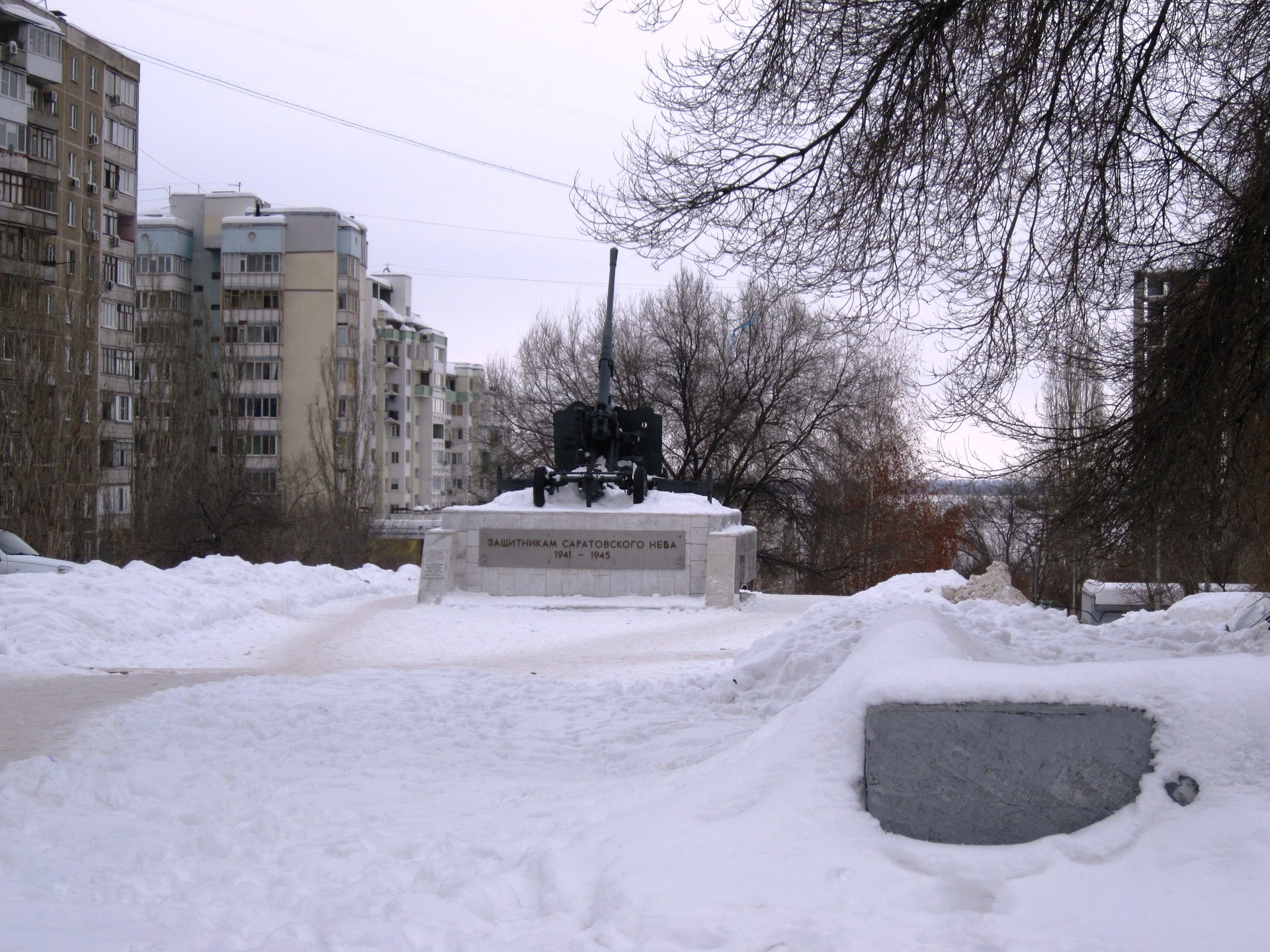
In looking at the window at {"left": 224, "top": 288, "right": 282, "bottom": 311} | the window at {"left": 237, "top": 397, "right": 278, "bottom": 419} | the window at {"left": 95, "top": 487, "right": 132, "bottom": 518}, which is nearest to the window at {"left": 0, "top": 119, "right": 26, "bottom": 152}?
the window at {"left": 95, "top": 487, "right": 132, "bottom": 518}

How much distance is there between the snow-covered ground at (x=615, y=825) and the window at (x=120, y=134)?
3778 cm

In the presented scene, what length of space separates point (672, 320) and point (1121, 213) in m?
23.3

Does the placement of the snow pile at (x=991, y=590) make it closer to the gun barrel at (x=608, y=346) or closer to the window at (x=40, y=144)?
the gun barrel at (x=608, y=346)

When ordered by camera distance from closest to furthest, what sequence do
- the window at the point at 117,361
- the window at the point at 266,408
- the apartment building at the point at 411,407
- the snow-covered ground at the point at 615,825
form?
1. the snow-covered ground at the point at 615,825
2. the window at the point at 117,361
3. the window at the point at 266,408
4. the apartment building at the point at 411,407

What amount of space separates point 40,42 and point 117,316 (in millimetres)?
9710

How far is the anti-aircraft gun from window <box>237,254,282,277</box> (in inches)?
1410

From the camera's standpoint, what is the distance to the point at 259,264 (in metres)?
52.2

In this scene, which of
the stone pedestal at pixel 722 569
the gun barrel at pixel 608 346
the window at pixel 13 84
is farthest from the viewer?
the window at pixel 13 84

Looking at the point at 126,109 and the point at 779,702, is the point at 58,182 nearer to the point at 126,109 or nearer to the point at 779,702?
the point at 126,109

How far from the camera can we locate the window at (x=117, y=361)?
3962 centimetres

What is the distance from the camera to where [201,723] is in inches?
285

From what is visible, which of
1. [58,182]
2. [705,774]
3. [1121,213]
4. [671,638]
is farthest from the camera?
[58,182]

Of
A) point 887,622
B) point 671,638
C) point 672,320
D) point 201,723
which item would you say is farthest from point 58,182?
point 887,622

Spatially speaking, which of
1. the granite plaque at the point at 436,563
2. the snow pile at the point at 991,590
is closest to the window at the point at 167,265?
the granite plaque at the point at 436,563
